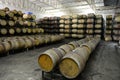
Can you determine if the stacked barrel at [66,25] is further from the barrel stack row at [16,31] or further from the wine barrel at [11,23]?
the wine barrel at [11,23]

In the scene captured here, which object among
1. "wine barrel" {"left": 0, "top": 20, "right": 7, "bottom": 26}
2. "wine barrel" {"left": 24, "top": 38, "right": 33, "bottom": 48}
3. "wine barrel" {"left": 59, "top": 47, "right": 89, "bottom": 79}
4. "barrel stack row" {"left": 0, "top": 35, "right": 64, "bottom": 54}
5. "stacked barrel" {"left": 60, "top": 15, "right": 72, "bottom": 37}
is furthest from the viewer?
"stacked barrel" {"left": 60, "top": 15, "right": 72, "bottom": 37}

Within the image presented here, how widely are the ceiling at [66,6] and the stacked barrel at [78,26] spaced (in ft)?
6.59

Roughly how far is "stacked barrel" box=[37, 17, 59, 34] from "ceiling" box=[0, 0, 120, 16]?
2269 millimetres

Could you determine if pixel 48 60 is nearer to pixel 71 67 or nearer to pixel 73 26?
pixel 71 67

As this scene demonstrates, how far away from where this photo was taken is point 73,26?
473 inches

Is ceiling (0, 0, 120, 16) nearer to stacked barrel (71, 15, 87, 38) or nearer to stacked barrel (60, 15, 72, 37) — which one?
stacked barrel (71, 15, 87, 38)

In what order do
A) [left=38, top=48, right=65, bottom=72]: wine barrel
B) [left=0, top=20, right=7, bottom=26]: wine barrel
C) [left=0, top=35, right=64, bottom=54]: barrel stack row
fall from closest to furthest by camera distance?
[left=38, top=48, right=65, bottom=72]: wine barrel < [left=0, top=35, right=64, bottom=54]: barrel stack row < [left=0, top=20, right=7, bottom=26]: wine barrel

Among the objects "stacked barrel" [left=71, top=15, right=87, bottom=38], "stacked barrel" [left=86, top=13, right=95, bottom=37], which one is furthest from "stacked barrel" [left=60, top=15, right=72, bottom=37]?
"stacked barrel" [left=86, top=13, right=95, bottom=37]

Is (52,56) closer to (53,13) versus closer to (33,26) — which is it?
(33,26)

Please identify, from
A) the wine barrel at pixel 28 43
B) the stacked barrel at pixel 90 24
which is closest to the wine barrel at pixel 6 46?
the wine barrel at pixel 28 43

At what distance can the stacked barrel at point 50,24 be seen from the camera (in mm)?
13310

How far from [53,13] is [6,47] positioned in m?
13.5

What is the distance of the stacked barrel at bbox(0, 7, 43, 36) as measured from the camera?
7.31 metres

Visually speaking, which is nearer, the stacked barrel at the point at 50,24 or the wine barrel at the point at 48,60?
the wine barrel at the point at 48,60
